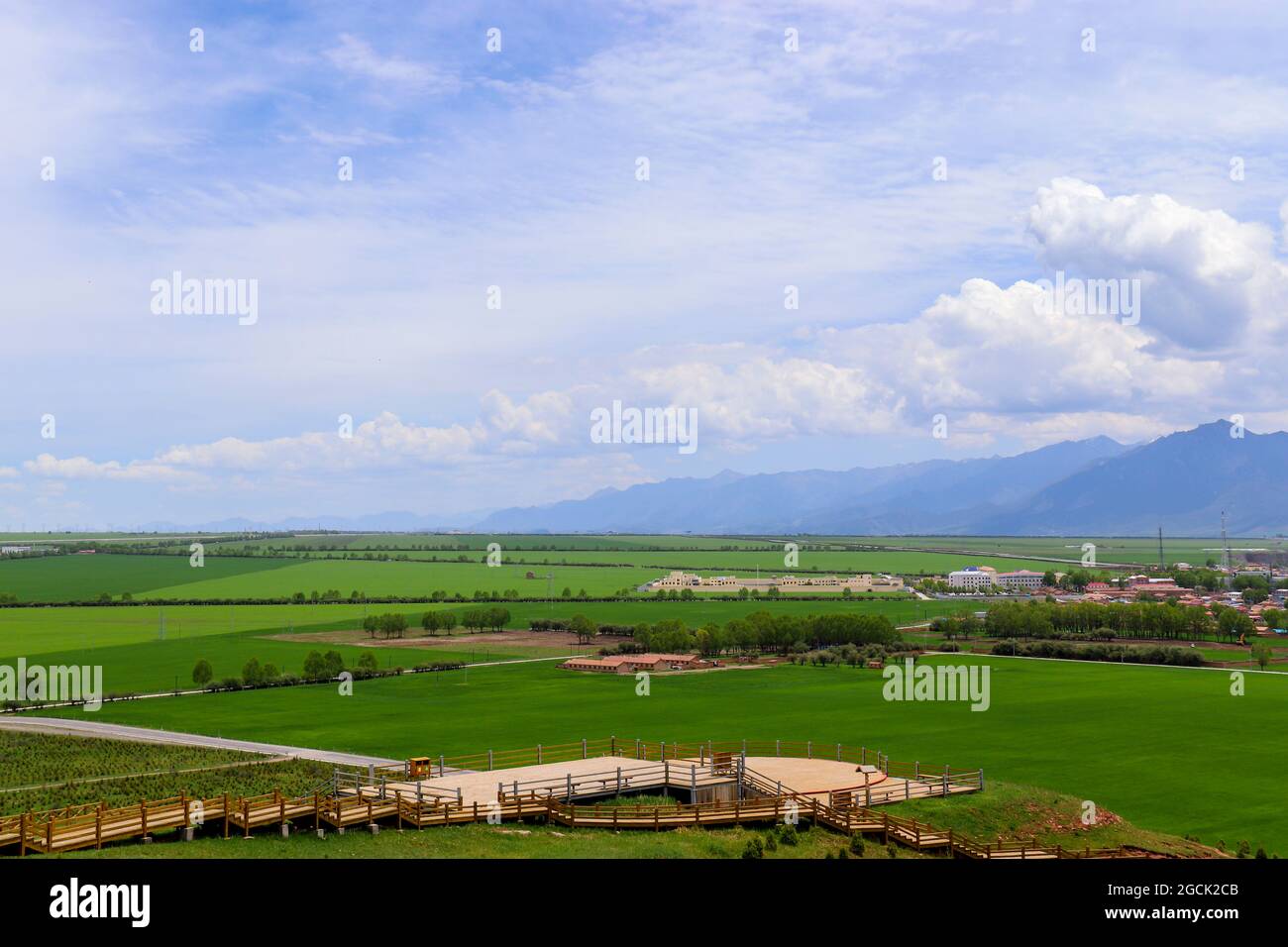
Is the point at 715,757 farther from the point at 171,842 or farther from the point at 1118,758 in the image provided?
the point at 1118,758

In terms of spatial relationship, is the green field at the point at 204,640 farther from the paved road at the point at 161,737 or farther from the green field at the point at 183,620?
the paved road at the point at 161,737

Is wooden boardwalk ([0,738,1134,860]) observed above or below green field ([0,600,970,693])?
above

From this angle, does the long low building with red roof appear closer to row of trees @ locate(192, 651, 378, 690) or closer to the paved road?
row of trees @ locate(192, 651, 378, 690)

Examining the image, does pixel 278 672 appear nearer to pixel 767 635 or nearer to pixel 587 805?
pixel 767 635

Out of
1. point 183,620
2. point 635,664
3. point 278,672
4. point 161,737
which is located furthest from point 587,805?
point 183,620

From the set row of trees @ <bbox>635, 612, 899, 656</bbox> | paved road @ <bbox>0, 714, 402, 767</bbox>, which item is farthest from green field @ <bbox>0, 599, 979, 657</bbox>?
paved road @ <bbox>0, 714, 402, 767</bbox>
